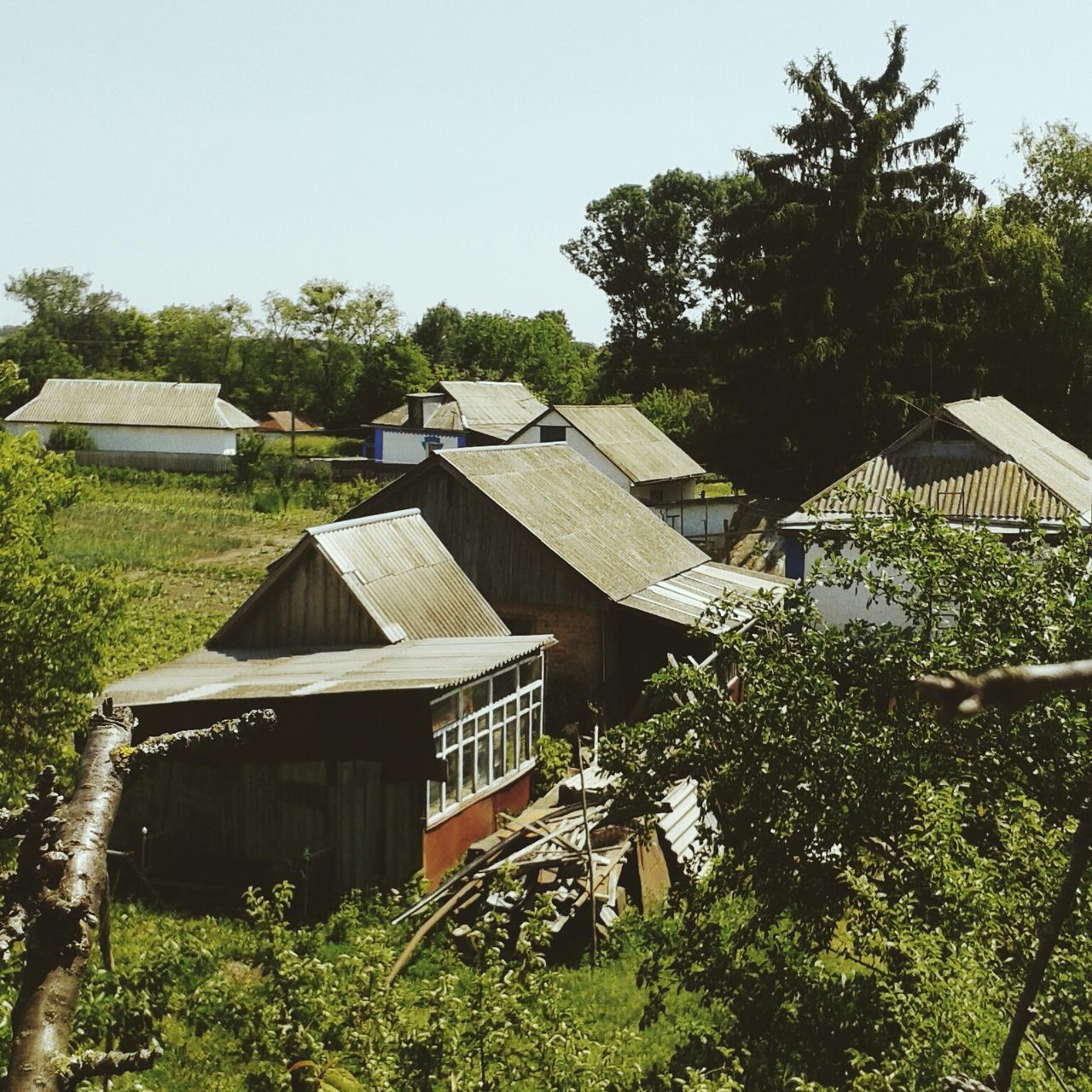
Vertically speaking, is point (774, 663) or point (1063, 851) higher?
point (774, 663)

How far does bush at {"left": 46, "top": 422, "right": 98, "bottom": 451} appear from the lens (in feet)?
204

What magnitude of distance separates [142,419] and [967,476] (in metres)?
50.7

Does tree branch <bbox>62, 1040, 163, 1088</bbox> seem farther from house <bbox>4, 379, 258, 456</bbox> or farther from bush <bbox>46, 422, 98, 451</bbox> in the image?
bush <bbox>46, 422, 98, 451</bbox>

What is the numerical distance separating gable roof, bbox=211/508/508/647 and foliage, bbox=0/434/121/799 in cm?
303

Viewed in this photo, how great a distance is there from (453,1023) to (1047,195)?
4969 centimetres

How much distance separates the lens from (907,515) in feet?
32.5

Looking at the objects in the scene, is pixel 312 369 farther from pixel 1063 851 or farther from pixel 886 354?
pixel 1063 851

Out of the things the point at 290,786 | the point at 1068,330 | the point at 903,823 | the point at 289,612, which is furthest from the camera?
the point at 1068,330

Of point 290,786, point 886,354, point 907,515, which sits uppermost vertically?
point 886,354

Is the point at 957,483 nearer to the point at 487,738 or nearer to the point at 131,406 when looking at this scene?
the point at 487,738

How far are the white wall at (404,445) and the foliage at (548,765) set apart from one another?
131 ft

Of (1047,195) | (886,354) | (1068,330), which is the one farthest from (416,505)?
(1047,195)

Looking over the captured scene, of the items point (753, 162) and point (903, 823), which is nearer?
point (903, 823)

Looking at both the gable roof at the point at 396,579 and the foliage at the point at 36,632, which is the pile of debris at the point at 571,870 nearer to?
the gable roof at the point at 396,579
